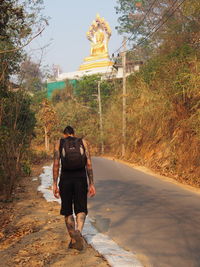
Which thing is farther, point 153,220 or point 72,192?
point 153,220

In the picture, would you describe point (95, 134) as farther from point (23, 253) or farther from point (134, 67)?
point (23, 253)

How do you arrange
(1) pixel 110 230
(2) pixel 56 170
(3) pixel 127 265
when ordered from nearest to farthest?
1. (3) pixel 127 265
2. (2) pixel 56 170
3. (1) pixel 110 230

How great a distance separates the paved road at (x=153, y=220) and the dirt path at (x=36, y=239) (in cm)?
76

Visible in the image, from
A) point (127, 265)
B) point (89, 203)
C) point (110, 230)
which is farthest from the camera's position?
point (89, 203)

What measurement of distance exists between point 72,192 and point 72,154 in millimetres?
562

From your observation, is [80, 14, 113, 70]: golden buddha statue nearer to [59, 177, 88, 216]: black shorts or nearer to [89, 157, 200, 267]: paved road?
[89, 157, 200, 267]: paved road

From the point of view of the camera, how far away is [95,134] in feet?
157

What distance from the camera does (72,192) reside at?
573cm

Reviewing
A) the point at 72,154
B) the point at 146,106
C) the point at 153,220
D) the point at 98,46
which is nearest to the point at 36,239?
the point at 72,154

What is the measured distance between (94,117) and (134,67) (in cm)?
→ 826

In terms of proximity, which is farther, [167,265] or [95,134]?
[95,134]

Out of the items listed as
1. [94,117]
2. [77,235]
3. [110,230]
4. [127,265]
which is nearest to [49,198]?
[110,230]

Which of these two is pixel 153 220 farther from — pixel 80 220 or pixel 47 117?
pixel 47 117

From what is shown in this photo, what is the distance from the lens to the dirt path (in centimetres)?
495
